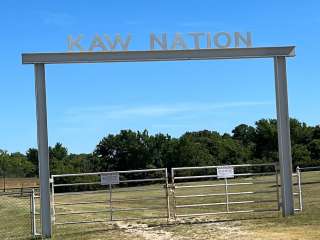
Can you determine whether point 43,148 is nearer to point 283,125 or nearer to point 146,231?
point 146,231

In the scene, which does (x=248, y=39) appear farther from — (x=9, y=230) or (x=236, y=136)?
(x=236, y=136)

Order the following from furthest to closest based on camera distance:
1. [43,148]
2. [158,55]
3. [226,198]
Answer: [226,198] < [158,55] < [43,148]

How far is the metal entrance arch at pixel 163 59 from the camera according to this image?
15055 millimetres

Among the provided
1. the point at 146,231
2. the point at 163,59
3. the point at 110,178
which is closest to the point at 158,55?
the point at 163,59

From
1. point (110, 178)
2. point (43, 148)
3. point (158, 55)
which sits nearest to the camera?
point (43, 148)

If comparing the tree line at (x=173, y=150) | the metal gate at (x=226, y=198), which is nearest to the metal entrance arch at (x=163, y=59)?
the metal gate at (x=226, y=198)

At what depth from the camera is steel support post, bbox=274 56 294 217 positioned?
52.7 feet

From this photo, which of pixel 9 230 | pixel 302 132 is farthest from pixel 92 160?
pixel 9 230

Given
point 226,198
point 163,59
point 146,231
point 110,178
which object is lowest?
point 146,231

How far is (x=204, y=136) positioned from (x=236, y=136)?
54.8ft

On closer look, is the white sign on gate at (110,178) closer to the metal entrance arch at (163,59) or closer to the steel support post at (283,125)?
the metal entrance arch at (163,59)

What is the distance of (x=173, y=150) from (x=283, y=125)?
90.3 m

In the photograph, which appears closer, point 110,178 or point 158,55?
point 158,55

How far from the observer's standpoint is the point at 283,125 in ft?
52.7
